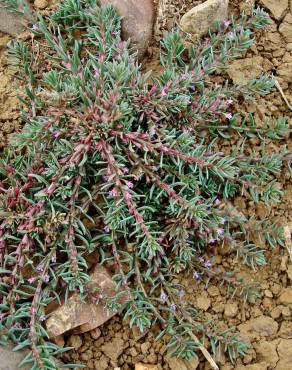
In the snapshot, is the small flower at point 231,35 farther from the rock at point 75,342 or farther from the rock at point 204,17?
the rock at point 75,342

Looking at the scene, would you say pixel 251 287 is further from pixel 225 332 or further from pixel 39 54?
pixel 39 54

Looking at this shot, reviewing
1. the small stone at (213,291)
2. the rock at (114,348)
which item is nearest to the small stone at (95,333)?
the rock at (114,348)

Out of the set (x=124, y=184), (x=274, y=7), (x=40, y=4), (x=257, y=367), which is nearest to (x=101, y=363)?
(x=257, y=367)

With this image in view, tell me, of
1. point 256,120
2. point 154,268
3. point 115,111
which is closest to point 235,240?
point 154,268

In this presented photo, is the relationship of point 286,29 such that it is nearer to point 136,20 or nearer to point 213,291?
point 136,20

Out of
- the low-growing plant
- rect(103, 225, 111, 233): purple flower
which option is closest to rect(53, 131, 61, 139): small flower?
the low-growing plant
